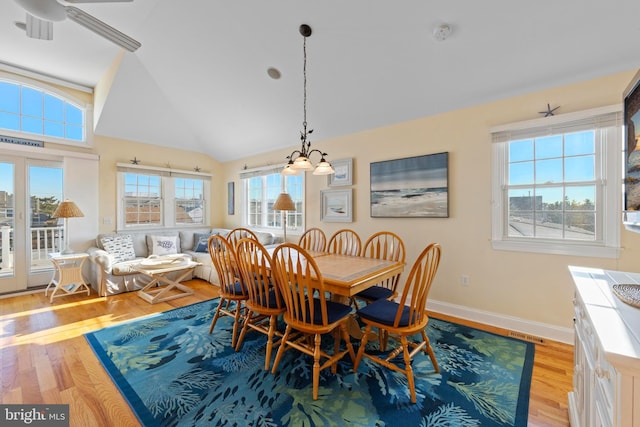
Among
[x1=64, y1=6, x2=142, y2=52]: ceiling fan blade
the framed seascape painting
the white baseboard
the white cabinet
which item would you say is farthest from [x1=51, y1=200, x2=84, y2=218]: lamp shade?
the white cabinet

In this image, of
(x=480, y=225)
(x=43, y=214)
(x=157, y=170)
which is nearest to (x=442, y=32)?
(x=480, y=225)

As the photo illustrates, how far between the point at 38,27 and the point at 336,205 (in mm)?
3620

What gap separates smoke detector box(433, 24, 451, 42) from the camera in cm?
232

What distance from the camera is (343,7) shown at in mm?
2416

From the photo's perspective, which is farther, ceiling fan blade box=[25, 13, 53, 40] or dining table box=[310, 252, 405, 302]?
ceiling fan blade box=[25, 13, 53, 40]

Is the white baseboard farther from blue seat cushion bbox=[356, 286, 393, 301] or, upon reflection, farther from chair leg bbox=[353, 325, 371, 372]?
chair leg bbox=[353, 325, 371, 372]

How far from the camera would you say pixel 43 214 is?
4.23m

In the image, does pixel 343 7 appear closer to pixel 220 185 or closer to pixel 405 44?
pixel 405 44

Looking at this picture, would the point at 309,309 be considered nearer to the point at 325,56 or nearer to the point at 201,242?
the point at 325,56

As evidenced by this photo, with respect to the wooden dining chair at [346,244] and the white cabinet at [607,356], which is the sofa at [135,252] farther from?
the white cabinet at [607,356]

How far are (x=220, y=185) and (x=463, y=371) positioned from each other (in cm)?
587

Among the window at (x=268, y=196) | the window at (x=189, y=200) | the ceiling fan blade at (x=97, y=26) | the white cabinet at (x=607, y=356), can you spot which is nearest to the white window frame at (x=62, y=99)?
the window at (x=189, y=200)

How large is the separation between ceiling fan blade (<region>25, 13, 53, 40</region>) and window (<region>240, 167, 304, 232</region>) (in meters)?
3.14

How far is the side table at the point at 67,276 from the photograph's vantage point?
12.3 ft
